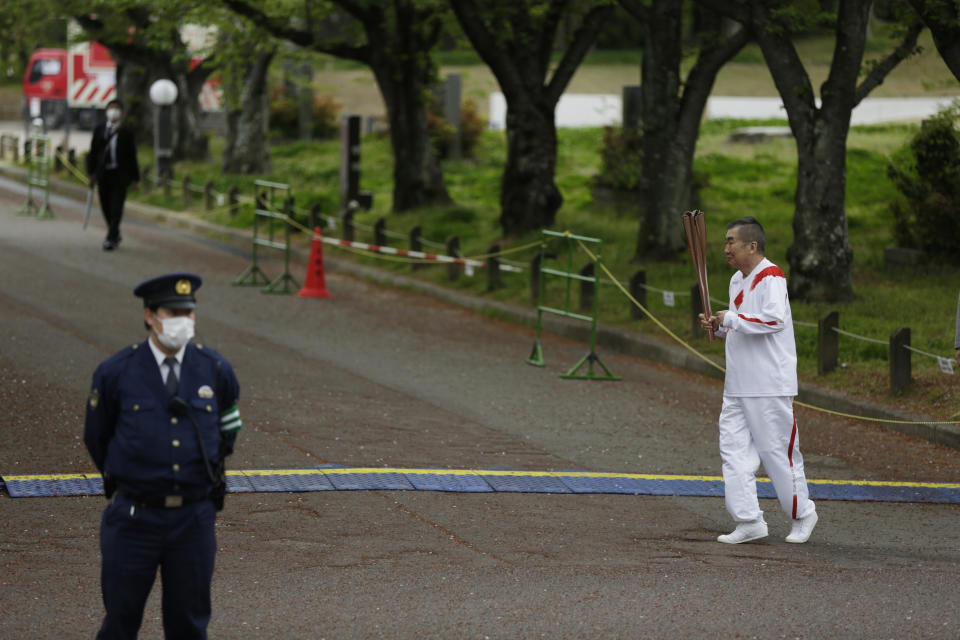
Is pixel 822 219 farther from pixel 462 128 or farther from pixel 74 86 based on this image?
pixel 74 86

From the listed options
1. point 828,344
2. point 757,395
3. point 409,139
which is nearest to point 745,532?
point 757,395

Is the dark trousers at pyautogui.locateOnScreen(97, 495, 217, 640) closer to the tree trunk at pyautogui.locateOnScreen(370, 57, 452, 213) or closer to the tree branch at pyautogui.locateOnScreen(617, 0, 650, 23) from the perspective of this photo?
the tree branch at pyautogui.locateOnScreen(617, 0, 650, 23)

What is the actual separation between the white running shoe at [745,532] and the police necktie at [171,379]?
3.80 metres

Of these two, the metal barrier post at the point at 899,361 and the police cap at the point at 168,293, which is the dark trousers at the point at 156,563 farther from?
the metal barrier post at the point at 899,361

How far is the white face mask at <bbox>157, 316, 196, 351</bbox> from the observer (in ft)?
16.4

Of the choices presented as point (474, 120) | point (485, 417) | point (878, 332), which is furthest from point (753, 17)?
point (474, 120)

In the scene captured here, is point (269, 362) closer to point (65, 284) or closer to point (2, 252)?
point (65, 284)

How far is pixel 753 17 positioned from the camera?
1518 centimetres

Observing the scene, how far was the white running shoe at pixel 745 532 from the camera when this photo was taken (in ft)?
25.4

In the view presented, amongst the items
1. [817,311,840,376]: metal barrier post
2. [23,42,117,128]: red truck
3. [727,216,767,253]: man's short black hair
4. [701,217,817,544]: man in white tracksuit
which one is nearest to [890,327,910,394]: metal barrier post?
[817,311,840,376]: metal barrier post

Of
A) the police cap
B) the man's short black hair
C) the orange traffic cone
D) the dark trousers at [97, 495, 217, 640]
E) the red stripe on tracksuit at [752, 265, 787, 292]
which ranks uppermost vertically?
the man's short black hair

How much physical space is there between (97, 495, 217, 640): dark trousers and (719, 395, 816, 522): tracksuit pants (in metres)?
3.56

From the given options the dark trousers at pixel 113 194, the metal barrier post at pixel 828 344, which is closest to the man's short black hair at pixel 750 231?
the metal barrier post at pixel 828 344

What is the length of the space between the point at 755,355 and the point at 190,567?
12.6ft
